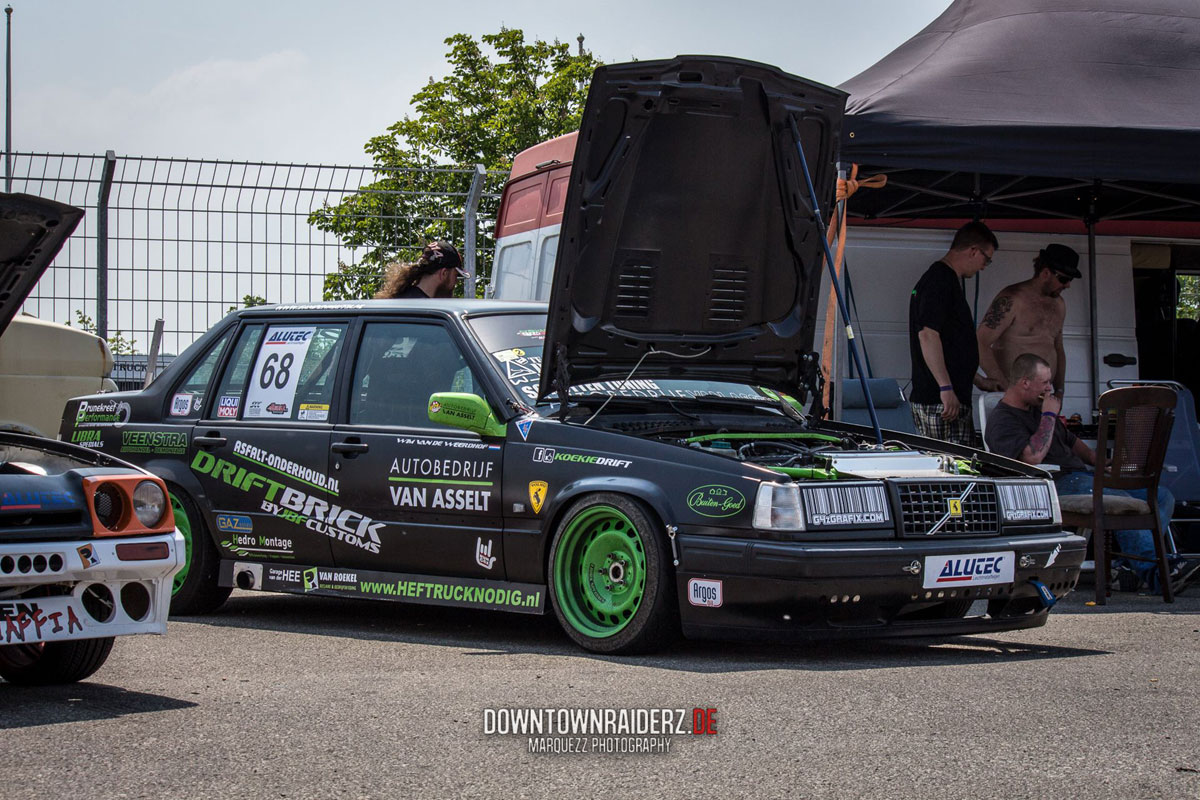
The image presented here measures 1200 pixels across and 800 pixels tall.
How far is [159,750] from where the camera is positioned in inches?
153

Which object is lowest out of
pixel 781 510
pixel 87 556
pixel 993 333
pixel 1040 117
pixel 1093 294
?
pixel 87 556

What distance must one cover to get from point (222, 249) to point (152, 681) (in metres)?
6.08

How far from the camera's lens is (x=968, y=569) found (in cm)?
562

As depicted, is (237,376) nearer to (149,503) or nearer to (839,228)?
(149,503)

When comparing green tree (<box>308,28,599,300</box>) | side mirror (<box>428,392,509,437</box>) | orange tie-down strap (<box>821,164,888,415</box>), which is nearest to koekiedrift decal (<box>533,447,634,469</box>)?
side mirror (<box>428,392,509,437</box>)

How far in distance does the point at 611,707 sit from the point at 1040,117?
5.91m

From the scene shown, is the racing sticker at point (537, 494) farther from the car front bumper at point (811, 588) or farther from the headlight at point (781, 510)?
the headlight at point (781, 510)

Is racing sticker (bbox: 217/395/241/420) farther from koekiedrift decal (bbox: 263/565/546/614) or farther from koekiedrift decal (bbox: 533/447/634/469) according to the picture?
koekiedrift decal (bbox: 533/447/634/469)

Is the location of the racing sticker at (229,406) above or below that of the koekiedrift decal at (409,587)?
above

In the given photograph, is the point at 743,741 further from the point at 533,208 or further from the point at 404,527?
the point at 533,208

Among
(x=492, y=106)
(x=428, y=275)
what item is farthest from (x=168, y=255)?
(x=492, y=106)

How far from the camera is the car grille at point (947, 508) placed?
554cm

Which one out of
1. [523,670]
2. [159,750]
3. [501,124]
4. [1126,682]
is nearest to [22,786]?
[159,750]

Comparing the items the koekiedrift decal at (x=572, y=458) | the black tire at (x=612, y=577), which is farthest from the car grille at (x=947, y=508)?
the koekiedrift decal at (x=572, y=458)
